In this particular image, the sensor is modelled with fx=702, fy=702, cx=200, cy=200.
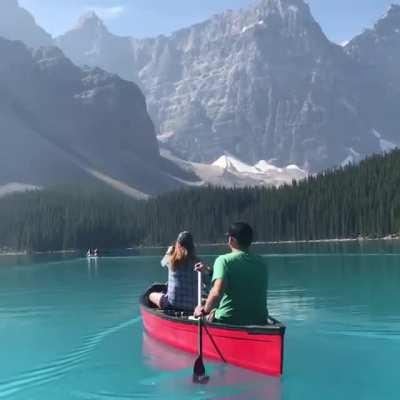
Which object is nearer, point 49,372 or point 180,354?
point 49,372

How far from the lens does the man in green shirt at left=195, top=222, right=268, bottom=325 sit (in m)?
18.5

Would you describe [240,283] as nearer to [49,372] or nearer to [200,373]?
[200,373]

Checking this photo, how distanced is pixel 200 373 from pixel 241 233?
169 inches

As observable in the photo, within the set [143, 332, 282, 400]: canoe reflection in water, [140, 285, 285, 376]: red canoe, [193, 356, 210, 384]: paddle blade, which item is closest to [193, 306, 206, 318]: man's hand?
[140, 285, 285, 376]: red canoe

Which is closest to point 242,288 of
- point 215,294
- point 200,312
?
point 215,294

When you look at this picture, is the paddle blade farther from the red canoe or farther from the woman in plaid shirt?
the woman in plaid shirt

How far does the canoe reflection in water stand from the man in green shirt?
150 centimetres

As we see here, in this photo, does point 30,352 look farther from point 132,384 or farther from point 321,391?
point 321,391

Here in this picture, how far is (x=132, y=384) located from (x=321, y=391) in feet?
17.8

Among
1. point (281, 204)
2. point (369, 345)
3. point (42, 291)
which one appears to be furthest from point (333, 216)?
point (369, 345)

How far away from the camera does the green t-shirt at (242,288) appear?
18594mm

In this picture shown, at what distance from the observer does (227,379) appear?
1962 cm

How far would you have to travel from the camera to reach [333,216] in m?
170

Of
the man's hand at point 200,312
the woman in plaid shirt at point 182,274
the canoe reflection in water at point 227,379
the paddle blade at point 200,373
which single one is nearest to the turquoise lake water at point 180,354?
the canoe reflection in water at point 227,379
